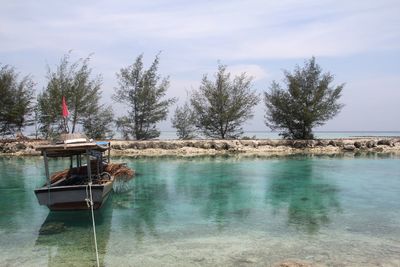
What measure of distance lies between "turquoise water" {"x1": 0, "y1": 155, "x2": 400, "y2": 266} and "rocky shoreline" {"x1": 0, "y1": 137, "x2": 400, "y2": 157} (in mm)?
10404

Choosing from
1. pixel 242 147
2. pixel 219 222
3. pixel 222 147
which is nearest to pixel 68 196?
pixel 219 222

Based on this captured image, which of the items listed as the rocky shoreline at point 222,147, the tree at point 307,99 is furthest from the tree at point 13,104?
the tree at point 307,99

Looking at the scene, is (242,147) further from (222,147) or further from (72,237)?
(72,237)

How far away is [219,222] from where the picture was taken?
449 inches

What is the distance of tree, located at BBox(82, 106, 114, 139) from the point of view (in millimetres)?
36062

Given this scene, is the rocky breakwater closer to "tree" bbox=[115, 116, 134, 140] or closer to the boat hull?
"tree" bbox=[115, 116, 134, 140]

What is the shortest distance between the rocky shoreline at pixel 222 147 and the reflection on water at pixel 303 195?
350 inches

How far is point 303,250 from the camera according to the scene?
8734 millimetres

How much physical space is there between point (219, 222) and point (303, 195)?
542 centimetres

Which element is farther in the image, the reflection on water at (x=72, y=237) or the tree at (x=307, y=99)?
the tree at (x=307, y=99)

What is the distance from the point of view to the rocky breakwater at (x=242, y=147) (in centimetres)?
3169

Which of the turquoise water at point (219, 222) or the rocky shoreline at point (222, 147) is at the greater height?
the rocky shoreline at point (222, 147)

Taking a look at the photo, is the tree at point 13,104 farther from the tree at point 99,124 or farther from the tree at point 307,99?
the tree at point 307,99

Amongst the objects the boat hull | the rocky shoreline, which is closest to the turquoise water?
the boat hull
